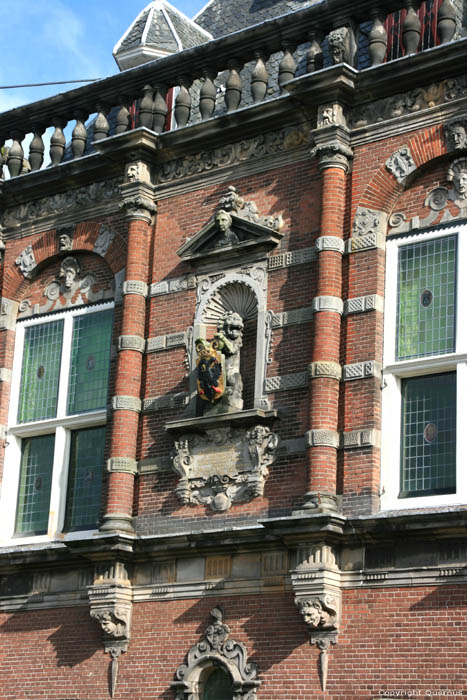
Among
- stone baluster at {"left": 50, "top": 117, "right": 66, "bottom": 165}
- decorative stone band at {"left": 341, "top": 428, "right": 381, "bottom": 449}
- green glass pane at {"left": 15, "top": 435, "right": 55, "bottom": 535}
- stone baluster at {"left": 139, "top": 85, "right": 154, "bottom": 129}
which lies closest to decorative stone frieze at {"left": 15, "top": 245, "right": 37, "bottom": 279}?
stone baluster at {"left": 50, "top": 117, "right": 66, "bottom": 165}

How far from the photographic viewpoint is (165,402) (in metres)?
18.2

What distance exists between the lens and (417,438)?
16000 millimetres

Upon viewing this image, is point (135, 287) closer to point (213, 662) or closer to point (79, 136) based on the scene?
point (79, 136)

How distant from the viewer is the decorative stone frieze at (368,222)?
55.6 ft

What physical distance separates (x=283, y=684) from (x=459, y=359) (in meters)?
4.39

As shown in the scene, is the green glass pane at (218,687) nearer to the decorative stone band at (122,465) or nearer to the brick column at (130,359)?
the brick column at (130,359)

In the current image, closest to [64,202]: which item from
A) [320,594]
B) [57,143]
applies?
[57,143]

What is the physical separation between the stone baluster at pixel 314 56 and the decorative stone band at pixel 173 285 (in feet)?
10.9

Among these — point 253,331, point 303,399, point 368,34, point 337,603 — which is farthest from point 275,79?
point 337,603

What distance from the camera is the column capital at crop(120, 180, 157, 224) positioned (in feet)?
63.1

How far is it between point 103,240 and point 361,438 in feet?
19.3

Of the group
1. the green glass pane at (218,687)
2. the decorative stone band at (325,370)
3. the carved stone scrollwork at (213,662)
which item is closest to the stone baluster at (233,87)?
the decorative stone band at (325,370)

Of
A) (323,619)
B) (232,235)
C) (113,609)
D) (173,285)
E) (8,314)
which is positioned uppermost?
(232,235)

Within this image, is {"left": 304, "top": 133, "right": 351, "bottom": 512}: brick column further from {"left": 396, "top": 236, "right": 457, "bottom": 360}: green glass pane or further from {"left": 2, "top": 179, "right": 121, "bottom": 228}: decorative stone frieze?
{"left": 2, "top": 179, "right": 121, "bottom": 228}: decorative stone frieze
